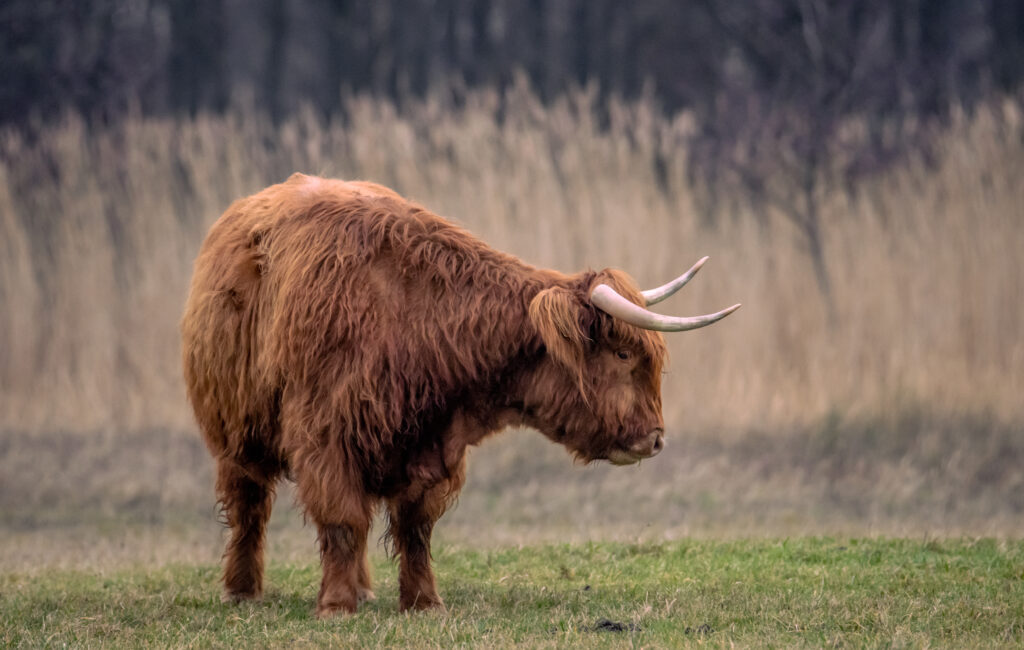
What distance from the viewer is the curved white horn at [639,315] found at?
534 centimetres

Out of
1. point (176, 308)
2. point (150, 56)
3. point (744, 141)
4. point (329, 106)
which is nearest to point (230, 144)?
point (176, 308)

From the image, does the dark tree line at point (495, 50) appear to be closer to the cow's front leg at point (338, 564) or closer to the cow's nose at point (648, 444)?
the cow's nose at point (648, 444)

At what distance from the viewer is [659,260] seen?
10.2 meters

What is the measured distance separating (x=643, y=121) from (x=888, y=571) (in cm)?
506

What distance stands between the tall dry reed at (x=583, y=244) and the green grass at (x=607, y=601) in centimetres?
220

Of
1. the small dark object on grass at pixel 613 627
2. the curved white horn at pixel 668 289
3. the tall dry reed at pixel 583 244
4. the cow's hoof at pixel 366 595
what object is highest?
the tall dry reed at pixel 583 244

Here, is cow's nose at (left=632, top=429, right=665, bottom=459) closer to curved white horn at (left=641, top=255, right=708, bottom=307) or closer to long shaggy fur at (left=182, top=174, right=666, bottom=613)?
long shaggy fur at (left=182, top=174, right=666, bottom=613)

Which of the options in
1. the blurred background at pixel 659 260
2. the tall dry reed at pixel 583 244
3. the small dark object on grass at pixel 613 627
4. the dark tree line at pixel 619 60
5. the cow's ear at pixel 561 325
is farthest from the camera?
the dark tree line at pixel 619 60

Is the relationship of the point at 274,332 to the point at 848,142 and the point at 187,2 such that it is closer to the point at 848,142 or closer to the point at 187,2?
the point at 848,142

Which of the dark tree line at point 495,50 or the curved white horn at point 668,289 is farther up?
the dark tree line at point 495,50

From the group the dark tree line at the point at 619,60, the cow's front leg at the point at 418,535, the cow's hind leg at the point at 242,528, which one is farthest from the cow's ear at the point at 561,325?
the dark tree line at the point at 619,60

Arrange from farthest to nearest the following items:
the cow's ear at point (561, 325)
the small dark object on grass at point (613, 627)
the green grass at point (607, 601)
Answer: the cow's ear at point (561, 325) < the small dark object on grass at point (613, 627) < the green grass at point (607, 601)

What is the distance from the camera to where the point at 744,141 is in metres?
12.0

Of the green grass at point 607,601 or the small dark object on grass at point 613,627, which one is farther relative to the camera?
the small dark object on grass at point 613,627
